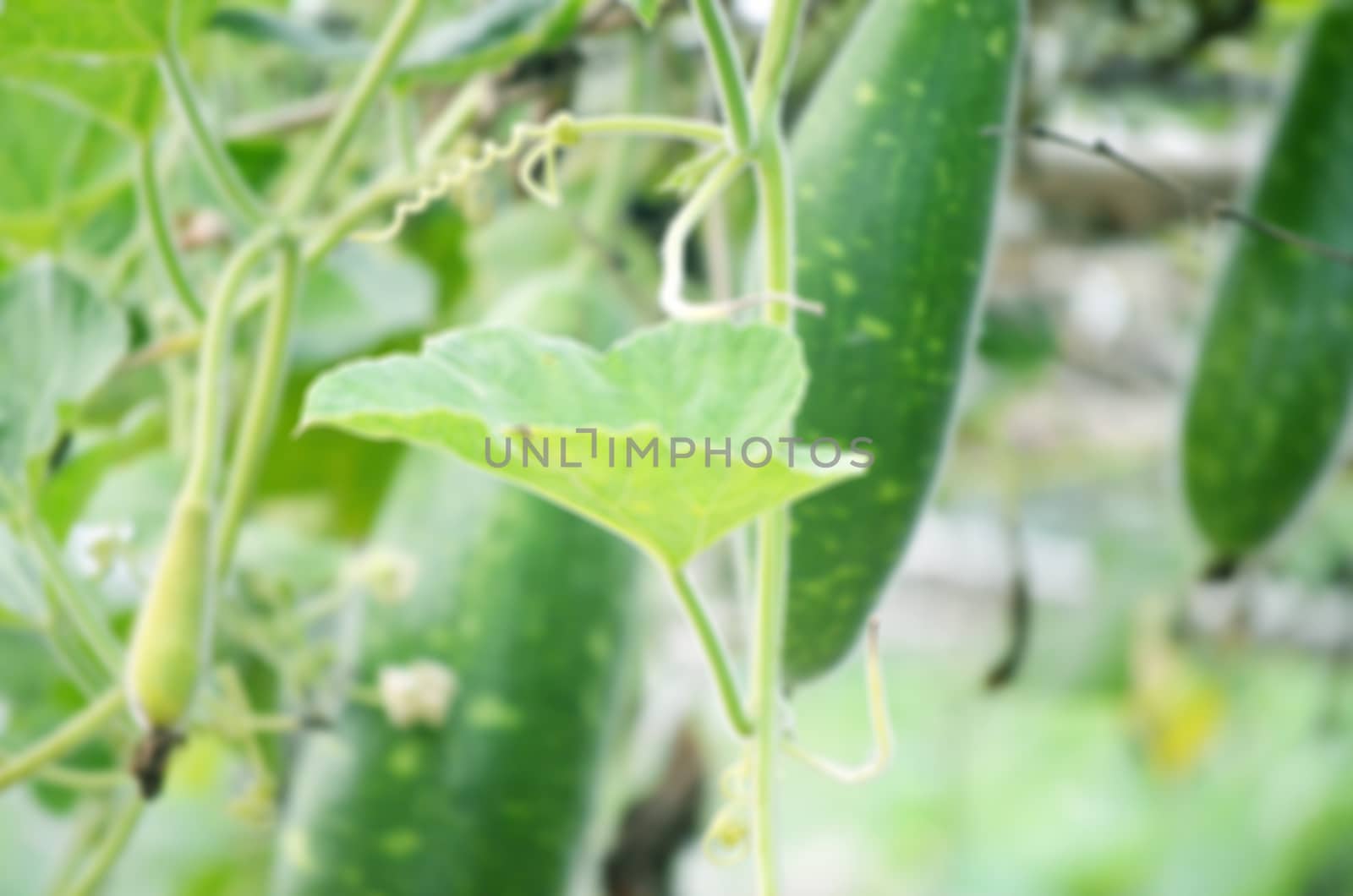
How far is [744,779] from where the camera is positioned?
1.37ft

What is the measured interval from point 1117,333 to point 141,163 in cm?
158

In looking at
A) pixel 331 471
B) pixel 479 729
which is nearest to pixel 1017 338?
pixel 331 471

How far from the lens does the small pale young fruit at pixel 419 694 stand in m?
0.61

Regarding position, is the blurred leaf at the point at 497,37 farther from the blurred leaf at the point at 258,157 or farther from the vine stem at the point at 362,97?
the blurred leaf at the point at 258,157

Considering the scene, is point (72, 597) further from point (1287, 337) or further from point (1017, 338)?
point (1017, 338)

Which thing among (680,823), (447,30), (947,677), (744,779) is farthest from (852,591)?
(947,677)

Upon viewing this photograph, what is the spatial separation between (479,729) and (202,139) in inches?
10.6

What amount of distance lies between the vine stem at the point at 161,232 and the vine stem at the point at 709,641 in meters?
0.26

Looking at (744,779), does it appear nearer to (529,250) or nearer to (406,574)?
(406,574)

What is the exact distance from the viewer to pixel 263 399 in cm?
52

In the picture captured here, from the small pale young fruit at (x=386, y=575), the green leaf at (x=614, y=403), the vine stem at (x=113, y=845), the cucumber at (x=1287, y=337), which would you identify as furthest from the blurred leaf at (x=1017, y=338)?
the green leaf at (x=614, y=403)

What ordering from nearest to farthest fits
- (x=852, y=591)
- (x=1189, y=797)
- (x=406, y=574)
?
(x=852, y=591)
(x=406, y=574)
(x=1189, y=797)

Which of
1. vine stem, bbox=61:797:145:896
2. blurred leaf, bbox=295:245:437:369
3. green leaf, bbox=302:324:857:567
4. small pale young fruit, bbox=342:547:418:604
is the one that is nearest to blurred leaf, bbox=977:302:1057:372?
blurred leaf, bbox=295:245:437:369

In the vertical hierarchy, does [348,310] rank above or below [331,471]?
above
